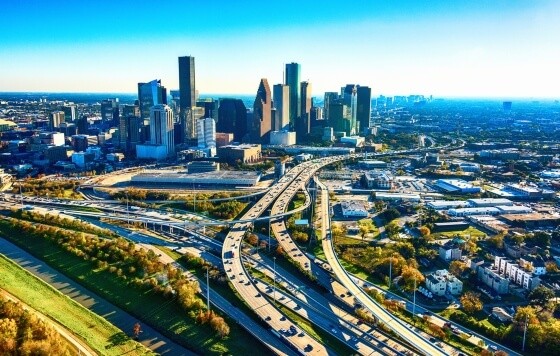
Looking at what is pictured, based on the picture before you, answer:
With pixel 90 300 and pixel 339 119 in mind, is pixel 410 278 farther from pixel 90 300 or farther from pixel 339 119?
pixel 339 119

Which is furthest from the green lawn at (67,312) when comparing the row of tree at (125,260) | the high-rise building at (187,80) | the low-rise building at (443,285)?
the high-rise building at (187,80)

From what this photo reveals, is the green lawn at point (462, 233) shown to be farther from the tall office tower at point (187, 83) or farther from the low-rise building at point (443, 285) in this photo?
the tall office tower at point (187, 83)

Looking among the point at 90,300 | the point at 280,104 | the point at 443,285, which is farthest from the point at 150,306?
the point at 280,104

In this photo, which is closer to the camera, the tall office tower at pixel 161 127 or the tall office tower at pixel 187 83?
the tall office tower at pixel 161 127

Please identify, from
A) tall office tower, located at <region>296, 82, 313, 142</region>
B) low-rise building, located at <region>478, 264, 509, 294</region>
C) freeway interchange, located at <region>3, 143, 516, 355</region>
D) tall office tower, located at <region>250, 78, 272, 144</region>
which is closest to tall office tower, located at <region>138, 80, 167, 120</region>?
tall office tower, located at <region>250, 78, 272, 144</region>

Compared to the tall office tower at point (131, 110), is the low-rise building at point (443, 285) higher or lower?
lower

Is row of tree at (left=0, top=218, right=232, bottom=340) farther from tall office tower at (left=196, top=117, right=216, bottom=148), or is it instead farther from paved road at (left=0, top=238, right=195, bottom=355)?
tall office tower at (left=196, top=117, right=216, bottom=148)
